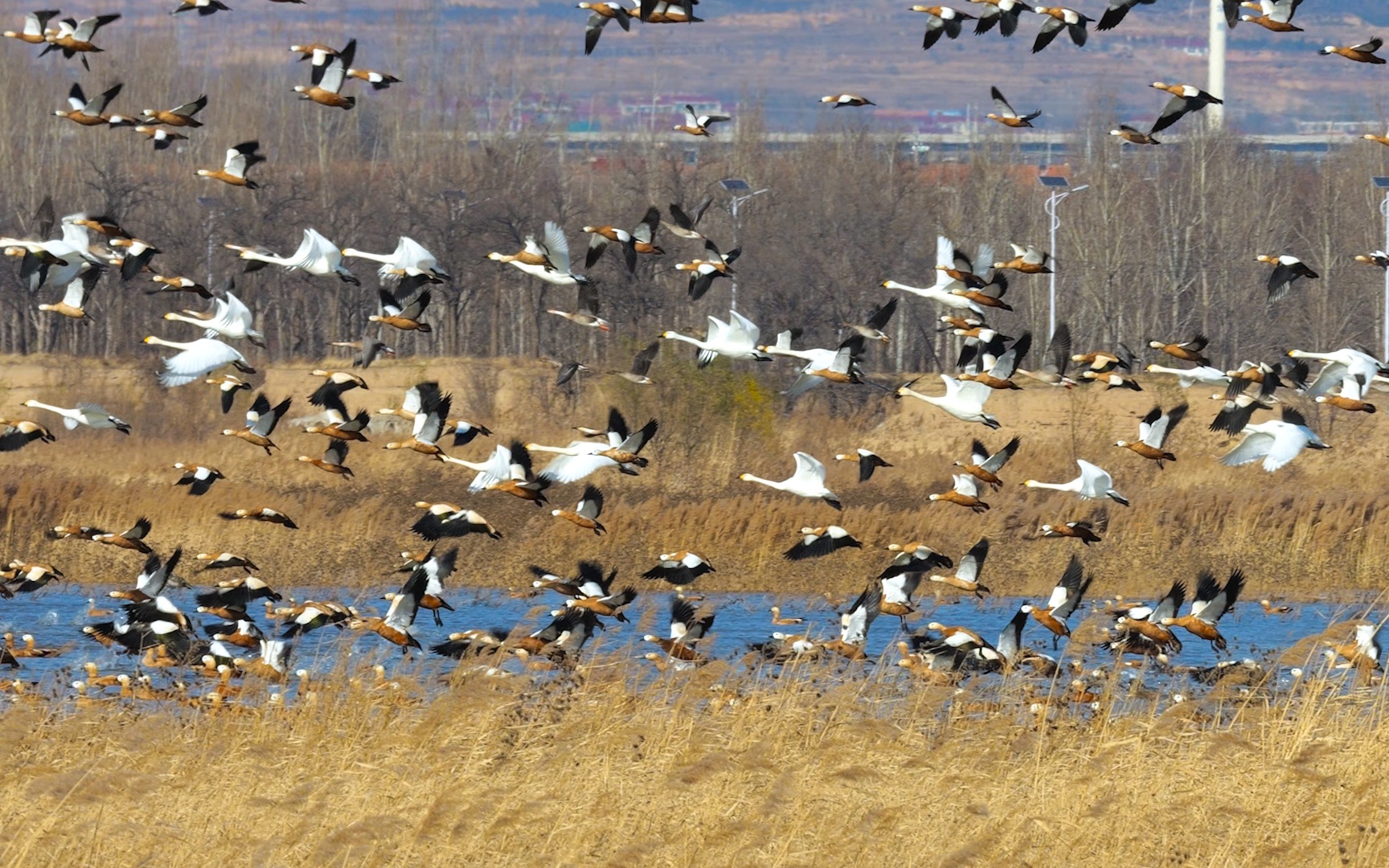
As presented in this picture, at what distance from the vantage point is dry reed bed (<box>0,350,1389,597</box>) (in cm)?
2716

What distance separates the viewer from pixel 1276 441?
16375 millimetres

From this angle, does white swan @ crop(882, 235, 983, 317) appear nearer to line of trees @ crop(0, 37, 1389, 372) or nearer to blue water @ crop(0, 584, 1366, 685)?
blue water @ crop(0, 584, 1366, 685)

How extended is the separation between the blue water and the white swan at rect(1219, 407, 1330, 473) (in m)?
2.31

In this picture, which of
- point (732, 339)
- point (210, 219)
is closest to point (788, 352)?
point (732, 339)

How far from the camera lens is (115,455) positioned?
117ft

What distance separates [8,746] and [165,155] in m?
78.3

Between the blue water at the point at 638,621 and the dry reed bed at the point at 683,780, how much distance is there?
4.26 m

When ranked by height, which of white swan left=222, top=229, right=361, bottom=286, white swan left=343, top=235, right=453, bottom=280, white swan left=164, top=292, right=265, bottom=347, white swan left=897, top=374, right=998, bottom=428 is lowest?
white swan left=897, top=374, right=998, bottom=428

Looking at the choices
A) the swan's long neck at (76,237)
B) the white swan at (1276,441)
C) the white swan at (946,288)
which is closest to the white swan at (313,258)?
the swan's long neck at (76,237)

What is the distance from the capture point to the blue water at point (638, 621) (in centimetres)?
1902

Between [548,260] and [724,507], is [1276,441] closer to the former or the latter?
[548,260]

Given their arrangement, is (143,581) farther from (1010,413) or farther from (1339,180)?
(1339,180)

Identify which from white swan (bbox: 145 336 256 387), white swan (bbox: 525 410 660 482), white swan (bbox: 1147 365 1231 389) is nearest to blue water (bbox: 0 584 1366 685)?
white swan (bbox: 525 410 660 482)

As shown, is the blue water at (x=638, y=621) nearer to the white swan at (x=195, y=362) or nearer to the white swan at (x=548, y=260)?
the white swan at (x=195, y=362)
